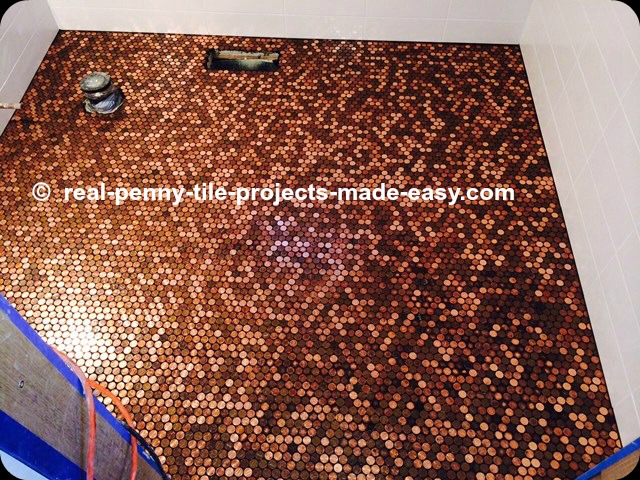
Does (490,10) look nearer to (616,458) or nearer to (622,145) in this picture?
(622,145)

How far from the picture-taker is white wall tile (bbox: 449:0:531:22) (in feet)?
8.93

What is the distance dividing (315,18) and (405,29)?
0.54 metres

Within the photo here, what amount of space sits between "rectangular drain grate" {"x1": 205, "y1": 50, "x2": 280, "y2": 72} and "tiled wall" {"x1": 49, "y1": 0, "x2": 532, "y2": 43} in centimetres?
16

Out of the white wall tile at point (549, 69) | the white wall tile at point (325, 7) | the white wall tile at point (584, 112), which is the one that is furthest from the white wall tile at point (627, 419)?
the white wall tile at point (325, 7)

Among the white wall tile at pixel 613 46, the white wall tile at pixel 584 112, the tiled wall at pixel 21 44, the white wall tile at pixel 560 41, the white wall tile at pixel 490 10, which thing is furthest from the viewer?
the white wall tile at pixel 490 10

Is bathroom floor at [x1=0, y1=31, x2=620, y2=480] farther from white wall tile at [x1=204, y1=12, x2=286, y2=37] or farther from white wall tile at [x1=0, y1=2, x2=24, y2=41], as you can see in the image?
white wall tile at [x1=0, y1=2, x2=24, y2=41]

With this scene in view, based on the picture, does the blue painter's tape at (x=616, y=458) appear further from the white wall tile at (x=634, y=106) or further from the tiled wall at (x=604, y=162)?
the white wall tile at (x=634, y=106)

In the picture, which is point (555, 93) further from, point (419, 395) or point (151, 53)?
point (151, 53)

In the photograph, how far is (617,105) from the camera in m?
1.84

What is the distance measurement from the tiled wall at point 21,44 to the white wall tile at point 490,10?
2.36 metres

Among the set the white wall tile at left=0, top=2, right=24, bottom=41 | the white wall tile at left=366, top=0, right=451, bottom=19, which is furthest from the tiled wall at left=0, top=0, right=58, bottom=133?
the white wall tile at left=366, top=0, right=451, bottom=19

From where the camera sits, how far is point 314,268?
2.15 meters

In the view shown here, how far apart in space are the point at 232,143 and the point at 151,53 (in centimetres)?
91

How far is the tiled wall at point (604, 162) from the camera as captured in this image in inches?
67.3
